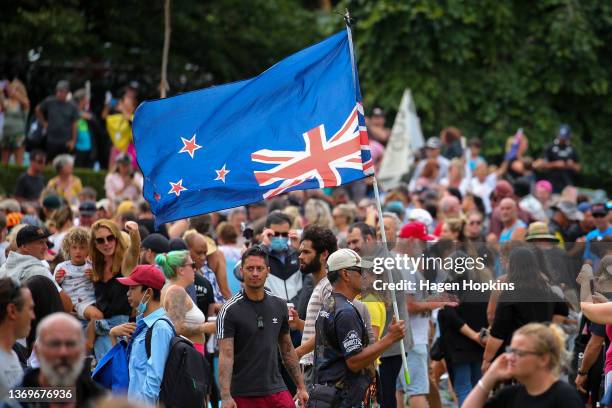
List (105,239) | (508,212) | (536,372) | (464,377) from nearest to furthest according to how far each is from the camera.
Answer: (536,372), (105,239), (464,377), (508,212)

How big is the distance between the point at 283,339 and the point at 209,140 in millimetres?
1922

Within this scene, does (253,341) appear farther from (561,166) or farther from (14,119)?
(561,166)

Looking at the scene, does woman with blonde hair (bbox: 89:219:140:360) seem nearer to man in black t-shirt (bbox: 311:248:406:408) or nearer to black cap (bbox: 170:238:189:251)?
black cap (bbox: 170:238:189:251)

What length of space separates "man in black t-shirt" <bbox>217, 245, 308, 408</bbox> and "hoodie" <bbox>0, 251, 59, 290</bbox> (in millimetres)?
1620

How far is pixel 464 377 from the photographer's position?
13.0 metres

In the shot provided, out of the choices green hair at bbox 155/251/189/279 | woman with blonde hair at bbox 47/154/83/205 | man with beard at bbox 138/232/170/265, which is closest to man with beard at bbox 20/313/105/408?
green hair at bbox 155/251/189/279

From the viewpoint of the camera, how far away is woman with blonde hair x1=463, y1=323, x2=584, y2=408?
7.30 m

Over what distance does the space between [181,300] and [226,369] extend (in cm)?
82

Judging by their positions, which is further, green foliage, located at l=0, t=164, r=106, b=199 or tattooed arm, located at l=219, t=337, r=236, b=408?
Result: green foliage, located at l=0, t=164, r=106, b=199

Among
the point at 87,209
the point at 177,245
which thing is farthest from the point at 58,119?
the point at 177,245

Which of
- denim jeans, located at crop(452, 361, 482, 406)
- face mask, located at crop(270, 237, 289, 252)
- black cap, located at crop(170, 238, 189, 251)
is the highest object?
black cap, located at crop(170, 238, 189, 251)

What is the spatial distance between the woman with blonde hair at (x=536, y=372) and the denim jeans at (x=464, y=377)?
5554mm

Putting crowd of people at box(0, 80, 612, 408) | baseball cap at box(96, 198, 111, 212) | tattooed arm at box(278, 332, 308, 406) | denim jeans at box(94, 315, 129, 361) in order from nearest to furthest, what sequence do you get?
crowd of people at box(0, 80, 612, 408) → tattooed arm at box(278, 332, 308, 406) → denim jeans at box(94, 315, 129, 361) → baseball cap at box(96, 198, 111, 212)

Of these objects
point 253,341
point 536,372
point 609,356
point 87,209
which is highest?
point 87,209
